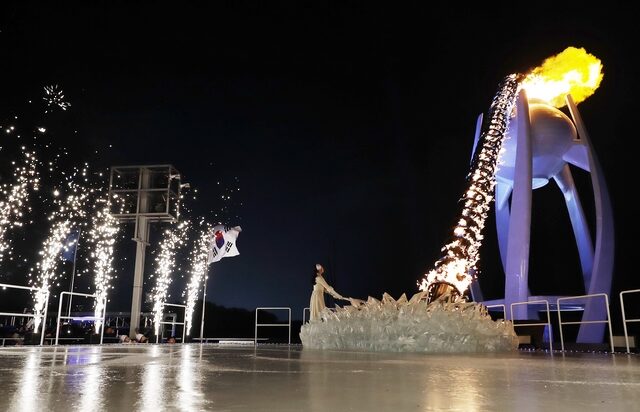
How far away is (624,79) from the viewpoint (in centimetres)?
1731

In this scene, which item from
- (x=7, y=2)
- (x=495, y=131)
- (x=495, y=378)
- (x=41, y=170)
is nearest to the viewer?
(x=495, y=378)

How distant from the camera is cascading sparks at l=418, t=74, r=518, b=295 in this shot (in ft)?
40.1

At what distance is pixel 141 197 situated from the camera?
13.0m

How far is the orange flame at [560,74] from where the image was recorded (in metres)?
16.2

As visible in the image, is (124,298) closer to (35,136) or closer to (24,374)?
(35,136)

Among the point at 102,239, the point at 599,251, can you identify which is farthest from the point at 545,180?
the point at 102,239

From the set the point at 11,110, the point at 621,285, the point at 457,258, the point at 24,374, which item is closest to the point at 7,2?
the point at 24,374

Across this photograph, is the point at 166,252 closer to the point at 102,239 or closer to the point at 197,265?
the point at 197,265

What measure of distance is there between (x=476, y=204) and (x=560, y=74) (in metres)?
6.90

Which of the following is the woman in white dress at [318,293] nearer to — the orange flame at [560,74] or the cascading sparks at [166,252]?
the cascading sparks at [166,252]

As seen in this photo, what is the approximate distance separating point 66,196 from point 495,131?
1629 centimetres

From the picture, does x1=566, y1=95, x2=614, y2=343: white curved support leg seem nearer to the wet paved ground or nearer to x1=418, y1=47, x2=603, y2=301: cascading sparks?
x1=418, y1=47, x2=603, y2=301: cascading sparks

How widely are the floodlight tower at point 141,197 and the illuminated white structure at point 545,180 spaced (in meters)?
10.1

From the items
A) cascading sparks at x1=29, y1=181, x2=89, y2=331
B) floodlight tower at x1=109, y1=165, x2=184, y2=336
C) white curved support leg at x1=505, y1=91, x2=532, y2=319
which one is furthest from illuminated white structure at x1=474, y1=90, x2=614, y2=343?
cascading sparks at x1=29, y1=181, x2=89, y2=331
